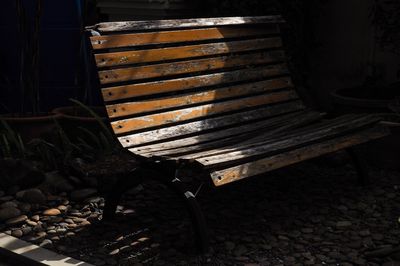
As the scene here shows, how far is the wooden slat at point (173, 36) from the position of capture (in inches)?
140

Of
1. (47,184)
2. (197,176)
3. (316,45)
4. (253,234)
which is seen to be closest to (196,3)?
(316,45)

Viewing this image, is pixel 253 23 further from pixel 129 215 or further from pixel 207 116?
pixel 129 215

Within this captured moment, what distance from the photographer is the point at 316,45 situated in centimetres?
589

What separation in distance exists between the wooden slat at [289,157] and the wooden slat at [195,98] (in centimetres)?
75

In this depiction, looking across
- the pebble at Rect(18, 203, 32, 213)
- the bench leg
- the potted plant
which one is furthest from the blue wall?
the bench leg

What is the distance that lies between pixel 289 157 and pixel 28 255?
1406 millimetres

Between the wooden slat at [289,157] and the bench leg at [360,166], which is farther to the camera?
the bench leg at [360,166]

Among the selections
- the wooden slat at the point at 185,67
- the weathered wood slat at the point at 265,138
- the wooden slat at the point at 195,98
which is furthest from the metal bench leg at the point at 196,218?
the wooden slat at the point at 185,67

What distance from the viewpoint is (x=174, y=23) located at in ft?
13.1

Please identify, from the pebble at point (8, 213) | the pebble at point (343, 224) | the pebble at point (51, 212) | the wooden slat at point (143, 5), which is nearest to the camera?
the pebble at point (343, 224)

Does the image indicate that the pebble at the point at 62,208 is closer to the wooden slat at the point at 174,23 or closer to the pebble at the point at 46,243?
the pebble at the point at 46,243

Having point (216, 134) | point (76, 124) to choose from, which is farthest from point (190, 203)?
point (76, 124)

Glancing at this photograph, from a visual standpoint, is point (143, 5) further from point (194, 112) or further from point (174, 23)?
point (194, 112)

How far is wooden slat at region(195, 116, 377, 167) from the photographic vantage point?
10.4 feet
